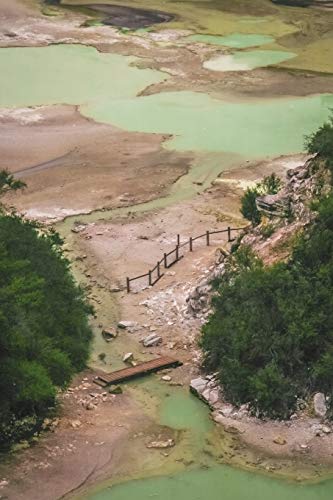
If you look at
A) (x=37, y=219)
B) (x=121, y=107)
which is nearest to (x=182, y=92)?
(x=121, y=107)

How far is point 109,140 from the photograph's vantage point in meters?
39.6

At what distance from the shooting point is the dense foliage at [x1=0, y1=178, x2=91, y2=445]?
20.7 metres

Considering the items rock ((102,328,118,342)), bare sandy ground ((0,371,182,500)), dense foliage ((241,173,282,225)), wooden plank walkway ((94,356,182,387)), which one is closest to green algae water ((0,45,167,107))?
dense foliage ((241,173,282,225))

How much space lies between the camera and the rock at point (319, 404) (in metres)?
21.2

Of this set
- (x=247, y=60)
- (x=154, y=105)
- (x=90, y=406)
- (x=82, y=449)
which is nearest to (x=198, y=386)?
(x=90, y=406)

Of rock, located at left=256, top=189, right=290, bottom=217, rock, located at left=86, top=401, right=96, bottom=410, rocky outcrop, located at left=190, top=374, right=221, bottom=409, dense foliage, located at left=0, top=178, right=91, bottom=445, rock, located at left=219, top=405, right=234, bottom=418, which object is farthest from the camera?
rock, located at left=256, top=189, right=290, bottom=217

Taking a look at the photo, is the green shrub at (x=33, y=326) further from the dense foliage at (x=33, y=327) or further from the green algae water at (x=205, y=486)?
the green algae water at (x=205, y=486)

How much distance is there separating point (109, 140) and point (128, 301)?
44.0ft

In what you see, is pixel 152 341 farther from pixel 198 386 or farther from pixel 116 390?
pixel 198 386

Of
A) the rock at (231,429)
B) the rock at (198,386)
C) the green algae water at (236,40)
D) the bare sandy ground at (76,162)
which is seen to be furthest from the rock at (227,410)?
the green algae water at (236,40)

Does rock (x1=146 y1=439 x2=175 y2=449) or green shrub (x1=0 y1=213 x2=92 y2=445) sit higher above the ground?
green shrub (x1=0 y1=213 x2=92 y2=445)

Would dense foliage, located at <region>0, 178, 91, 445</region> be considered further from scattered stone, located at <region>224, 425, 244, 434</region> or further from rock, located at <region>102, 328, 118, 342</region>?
scattered stone, located at <region>224, 425, 244, 434</region>

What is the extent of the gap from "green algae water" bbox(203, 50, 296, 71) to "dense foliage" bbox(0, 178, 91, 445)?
2363 cm

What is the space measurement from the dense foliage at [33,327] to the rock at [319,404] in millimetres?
5155
